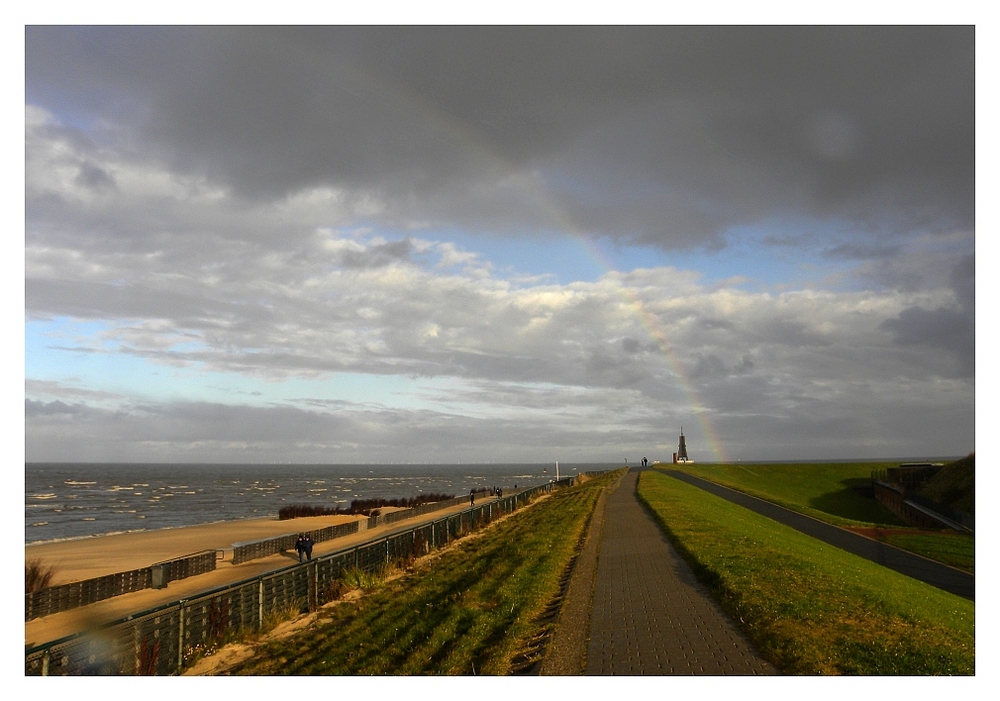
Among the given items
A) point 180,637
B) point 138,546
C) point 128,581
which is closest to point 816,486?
point 138,546

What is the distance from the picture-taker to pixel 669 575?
563 inches

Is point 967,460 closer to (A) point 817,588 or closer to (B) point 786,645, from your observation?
(A) point 817,588

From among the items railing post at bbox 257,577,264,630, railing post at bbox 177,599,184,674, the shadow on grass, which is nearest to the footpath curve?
railing post at bbox 257,577,264,630

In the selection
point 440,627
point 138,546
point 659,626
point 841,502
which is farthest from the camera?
point 841,502

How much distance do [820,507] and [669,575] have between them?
49650 mm

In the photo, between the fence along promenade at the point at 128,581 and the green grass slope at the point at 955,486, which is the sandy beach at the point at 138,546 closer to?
the fence along promenade at the point at 128,581

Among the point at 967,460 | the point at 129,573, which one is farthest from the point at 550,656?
the point at 967,460

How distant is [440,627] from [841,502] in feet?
193

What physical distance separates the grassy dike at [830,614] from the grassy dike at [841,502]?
40.3 ft

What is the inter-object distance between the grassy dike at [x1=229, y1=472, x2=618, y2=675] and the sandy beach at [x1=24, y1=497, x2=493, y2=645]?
4739mm

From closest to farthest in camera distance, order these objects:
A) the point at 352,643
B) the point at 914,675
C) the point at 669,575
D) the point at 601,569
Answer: the point at 914,675 → the point at 352,643 → the point at 669,575 → the point at 601,569

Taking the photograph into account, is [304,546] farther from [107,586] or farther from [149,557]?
[149,557]

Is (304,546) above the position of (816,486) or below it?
above

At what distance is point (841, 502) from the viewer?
59.0 m
